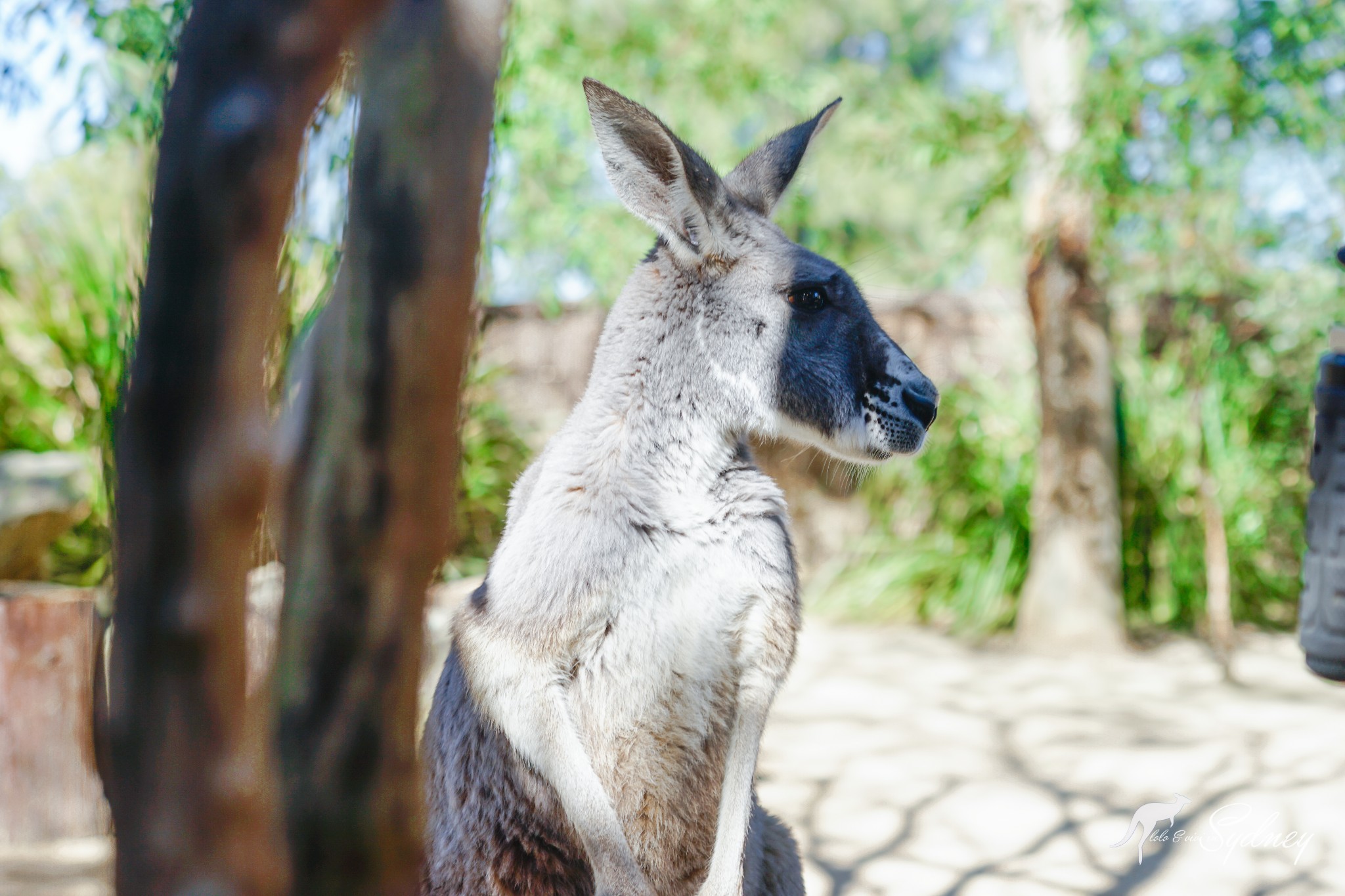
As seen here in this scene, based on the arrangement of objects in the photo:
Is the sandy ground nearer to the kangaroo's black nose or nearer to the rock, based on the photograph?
the kangaroo's black nose

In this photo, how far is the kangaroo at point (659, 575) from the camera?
176 centimetres

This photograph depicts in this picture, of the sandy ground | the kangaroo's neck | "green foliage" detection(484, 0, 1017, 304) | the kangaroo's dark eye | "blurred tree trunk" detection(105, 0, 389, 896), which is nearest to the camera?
"blurred tree trunk" detection(105, 0, 389, 896)

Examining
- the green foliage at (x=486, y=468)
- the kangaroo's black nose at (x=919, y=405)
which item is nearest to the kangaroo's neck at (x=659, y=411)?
the kangaroo's black nose at (x=919, y=405)

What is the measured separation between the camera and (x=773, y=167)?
7.29 ft

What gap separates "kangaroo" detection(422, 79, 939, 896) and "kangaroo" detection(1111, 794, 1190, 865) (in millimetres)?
1982

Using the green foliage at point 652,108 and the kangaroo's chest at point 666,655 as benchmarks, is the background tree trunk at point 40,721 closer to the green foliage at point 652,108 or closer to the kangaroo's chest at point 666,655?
the kangaroo's chest at point 666,655

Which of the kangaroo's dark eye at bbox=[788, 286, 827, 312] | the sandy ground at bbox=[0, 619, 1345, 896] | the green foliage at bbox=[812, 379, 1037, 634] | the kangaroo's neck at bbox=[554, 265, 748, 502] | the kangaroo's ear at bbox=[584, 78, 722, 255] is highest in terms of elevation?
the kangaroo's ear at bbox=[584, 78, 722, 255]

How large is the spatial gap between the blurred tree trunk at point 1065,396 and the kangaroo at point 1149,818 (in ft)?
8.22

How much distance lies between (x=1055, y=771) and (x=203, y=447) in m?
4.21

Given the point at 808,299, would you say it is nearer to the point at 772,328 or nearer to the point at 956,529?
the point at 772,328

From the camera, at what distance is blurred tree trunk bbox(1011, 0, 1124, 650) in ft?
19.7

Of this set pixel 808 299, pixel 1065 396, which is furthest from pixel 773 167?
pixel 1065 396

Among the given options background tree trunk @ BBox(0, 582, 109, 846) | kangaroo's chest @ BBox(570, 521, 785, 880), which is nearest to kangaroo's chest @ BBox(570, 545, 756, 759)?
kangaroo's chest @ BBox(570, 521, 785, 880)

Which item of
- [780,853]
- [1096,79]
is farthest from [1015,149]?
[780,853]
